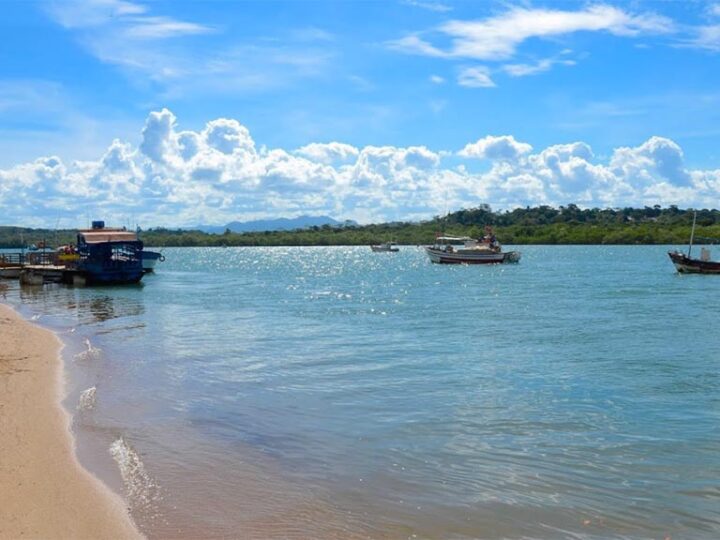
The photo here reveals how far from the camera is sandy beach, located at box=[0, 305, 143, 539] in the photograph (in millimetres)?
8688

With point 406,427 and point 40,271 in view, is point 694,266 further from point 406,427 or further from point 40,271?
point 406,427

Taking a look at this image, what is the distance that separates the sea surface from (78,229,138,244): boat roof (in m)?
27.6

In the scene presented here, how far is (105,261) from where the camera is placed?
5697cm

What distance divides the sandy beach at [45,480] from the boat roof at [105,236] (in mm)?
42037

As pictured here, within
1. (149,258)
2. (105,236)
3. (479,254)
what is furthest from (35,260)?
(479,254)

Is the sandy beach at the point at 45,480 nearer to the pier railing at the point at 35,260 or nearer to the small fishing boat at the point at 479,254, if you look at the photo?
the pier railing at the point at 35,260

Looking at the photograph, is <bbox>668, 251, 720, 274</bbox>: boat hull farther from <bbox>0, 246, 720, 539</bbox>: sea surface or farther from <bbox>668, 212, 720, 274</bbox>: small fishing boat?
<bbox>0, 246, 720, 539</bbox>: sea surface

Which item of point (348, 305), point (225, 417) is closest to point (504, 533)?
point (225, 417)

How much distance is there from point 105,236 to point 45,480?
5194cm

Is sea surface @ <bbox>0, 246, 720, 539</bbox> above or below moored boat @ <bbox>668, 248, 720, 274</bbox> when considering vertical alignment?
below

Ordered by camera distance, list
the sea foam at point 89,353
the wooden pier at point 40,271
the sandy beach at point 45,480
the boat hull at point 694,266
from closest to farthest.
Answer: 1. the sandy beach at point 45,480
2. the sea foam at point 89,353
3. the wooden pier at point 40,271
4. the boat hull at point 694,266

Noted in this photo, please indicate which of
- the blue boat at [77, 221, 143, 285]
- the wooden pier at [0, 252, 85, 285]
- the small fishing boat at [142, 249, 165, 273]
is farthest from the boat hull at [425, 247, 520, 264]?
the wooden pier at [0, 252, 85, 285]

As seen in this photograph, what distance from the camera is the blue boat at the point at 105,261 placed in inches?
2235

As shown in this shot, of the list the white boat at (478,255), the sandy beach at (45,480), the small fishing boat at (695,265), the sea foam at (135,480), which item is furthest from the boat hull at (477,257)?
the sea foam at (135,480)
